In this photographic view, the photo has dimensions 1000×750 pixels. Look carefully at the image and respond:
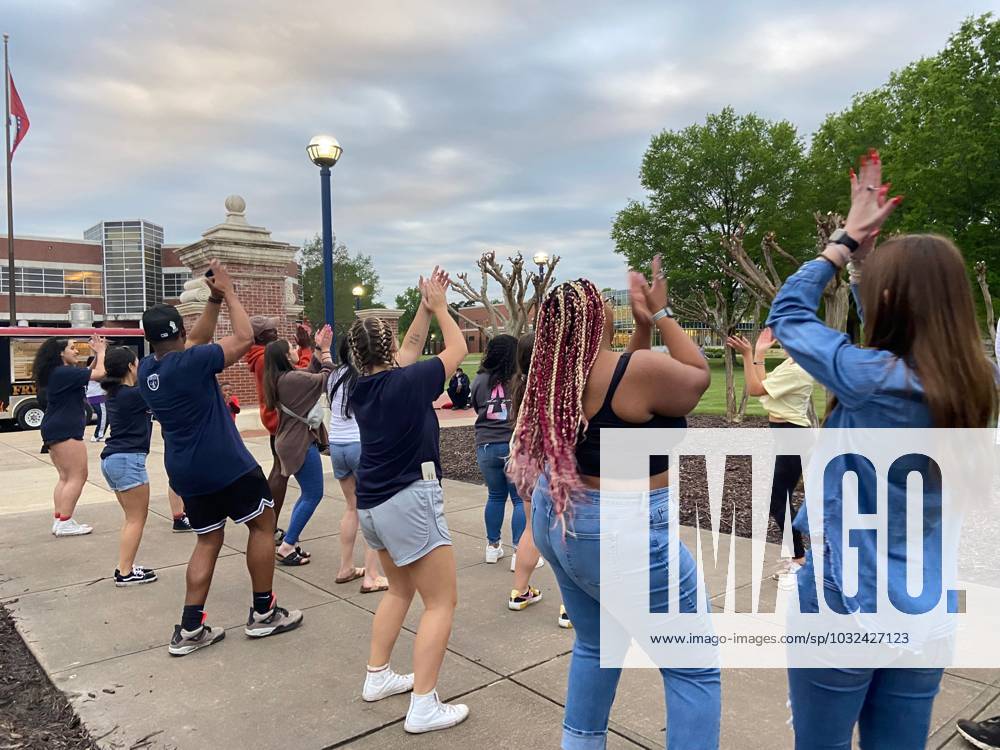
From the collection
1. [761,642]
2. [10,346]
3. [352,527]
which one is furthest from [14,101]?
[761,642]

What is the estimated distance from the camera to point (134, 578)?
5035 millimetres

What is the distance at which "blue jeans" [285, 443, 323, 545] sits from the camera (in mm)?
5352

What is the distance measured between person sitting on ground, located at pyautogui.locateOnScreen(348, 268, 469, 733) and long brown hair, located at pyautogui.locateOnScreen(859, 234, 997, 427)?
6.20ft

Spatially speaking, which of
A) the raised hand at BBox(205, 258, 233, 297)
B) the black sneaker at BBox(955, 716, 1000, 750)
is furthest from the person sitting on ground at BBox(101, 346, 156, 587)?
the black sneaker at BBox(955, 716, 1000, 750)

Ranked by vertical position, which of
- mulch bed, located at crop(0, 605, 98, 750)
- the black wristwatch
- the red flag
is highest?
the red flag

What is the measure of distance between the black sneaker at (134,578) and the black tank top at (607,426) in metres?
4.21

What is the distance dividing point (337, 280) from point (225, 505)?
189ft

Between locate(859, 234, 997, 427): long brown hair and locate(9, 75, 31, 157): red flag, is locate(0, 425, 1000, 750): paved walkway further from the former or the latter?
locate(9, 75, 31, 157): red flag

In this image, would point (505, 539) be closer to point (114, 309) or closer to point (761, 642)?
point (761, 642)

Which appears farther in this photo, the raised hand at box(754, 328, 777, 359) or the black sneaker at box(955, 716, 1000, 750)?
the raised hand at box(754, 328, 777, 359)

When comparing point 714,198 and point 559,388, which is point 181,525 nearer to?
point 559,388

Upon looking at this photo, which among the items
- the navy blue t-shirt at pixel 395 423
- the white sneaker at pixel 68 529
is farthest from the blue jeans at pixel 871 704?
the white sneaker at pixel 68 529

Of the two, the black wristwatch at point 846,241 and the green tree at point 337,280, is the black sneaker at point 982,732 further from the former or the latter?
the green tree at point 337,280

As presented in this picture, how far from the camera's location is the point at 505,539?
Answer: 19.9 feet
